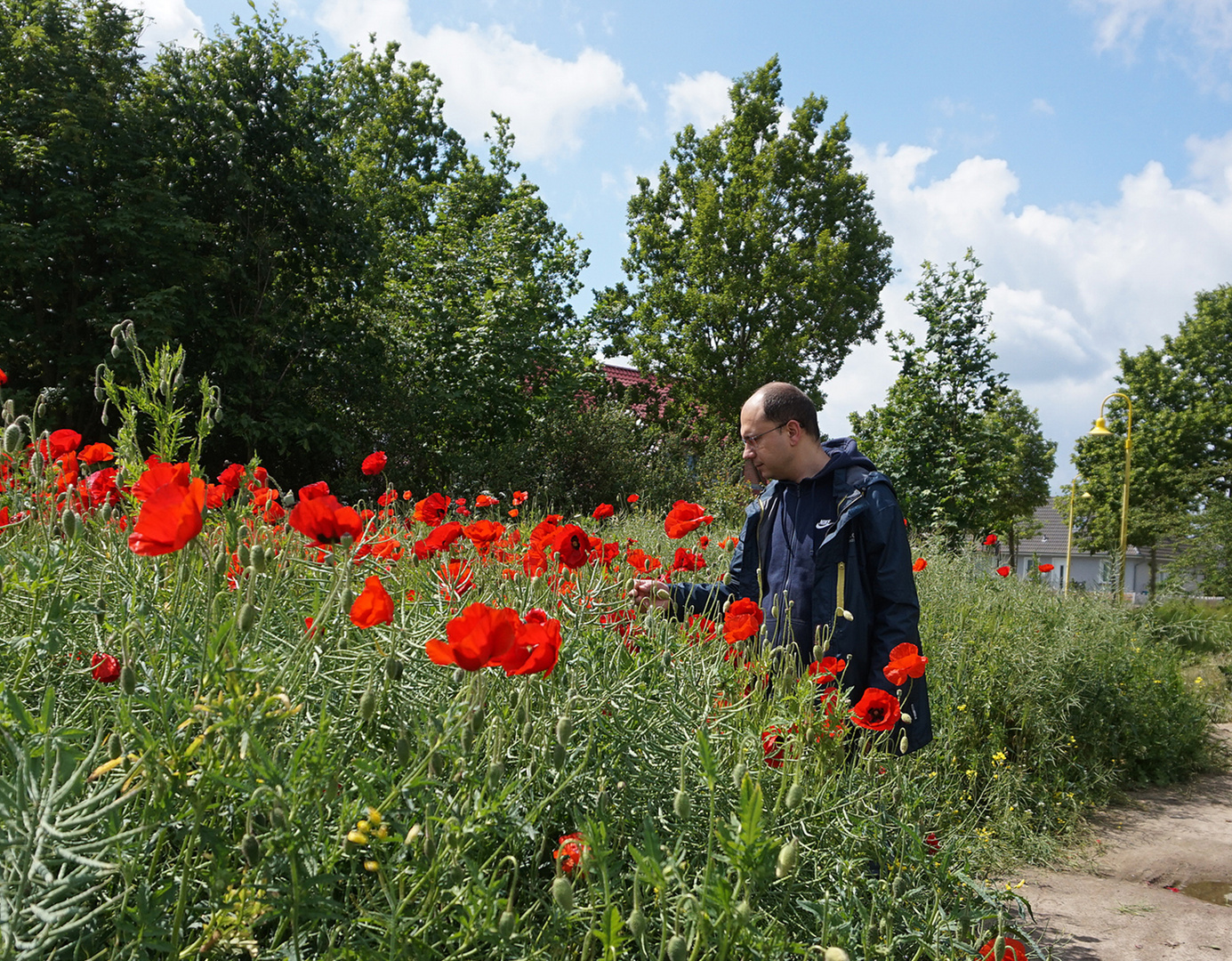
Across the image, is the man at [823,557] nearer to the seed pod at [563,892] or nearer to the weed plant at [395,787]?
the weed plant at [395,787]

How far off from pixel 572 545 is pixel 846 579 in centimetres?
121

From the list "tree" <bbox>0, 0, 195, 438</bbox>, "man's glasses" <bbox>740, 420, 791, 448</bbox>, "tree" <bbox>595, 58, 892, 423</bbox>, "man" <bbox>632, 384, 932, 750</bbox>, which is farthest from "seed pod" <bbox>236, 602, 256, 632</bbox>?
"tree" <bbox>595, 58, 892, 423</bbox>

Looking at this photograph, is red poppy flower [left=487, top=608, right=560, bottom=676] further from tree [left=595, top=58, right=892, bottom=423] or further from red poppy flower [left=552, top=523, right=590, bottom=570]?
tree [left=595, top=58, right=892, bottom=423]

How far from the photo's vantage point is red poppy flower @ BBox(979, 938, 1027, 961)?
132 cm

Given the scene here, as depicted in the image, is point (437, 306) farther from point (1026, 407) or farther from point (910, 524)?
point (1026, 407)

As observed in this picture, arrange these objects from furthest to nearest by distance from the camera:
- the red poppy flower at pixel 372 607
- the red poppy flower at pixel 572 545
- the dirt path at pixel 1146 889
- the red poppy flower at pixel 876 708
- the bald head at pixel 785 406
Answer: the dirt path at pixel 1146 889 → the bald head at pixel 785 406 → the red poppy flower at pixel 572 545 → the red poppy flower at pixel 876 708 → the red poppy flower at pixel 372 607

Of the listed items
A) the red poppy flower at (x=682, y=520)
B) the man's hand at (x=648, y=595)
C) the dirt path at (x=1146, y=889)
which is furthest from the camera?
the dirt path at (x=1146, y=889)

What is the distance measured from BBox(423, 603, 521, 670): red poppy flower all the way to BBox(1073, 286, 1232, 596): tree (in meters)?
25.6

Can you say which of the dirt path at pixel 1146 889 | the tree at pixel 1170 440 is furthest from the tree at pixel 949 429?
the tree at pixel 1170 440

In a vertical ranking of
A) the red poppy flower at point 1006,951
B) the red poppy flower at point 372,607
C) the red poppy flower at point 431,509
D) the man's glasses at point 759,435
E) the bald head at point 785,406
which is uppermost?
the bald head at point 785,406

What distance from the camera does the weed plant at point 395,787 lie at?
3.30ft

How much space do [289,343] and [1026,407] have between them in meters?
32.5

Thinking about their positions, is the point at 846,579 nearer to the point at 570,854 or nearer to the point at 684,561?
the point at 684,561

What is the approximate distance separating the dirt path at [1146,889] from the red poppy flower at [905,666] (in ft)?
5.22
